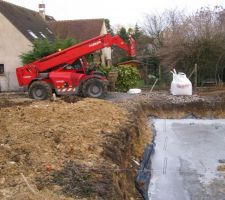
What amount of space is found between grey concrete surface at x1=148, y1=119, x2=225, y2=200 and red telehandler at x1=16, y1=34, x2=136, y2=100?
2892 millimetres

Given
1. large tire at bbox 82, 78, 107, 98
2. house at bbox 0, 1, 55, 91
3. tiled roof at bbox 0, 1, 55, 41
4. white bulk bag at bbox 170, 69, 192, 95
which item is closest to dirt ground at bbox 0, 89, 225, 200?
large tire at bbox 82, 78, 107, 98

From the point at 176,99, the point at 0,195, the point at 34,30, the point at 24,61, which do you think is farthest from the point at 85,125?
the point at 34,30

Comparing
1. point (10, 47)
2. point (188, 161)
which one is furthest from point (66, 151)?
point (10, 47)

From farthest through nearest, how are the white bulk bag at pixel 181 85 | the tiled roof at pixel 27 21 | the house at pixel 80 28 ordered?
the house at pixel 80 28, the tiled roof at pixel 27 21, the white bulk bag at pixel 181 85

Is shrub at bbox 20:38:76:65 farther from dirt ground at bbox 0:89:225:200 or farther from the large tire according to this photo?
dirt ground at bbox 0:89:225:200

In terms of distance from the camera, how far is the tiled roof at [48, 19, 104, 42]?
32.4 m

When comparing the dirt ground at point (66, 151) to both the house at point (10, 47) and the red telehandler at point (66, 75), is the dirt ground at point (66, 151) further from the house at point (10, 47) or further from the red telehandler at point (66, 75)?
the house at point (10, 47)

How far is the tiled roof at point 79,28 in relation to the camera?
106 feet

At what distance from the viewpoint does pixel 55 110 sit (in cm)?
1098

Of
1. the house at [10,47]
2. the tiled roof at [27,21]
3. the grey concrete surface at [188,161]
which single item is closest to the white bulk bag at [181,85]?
the grey concrete surface at [188,161]

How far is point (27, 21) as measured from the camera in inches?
1095

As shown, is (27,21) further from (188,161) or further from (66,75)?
(188,161)

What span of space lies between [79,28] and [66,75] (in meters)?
18.5

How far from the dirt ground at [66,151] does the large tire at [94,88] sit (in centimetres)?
314
